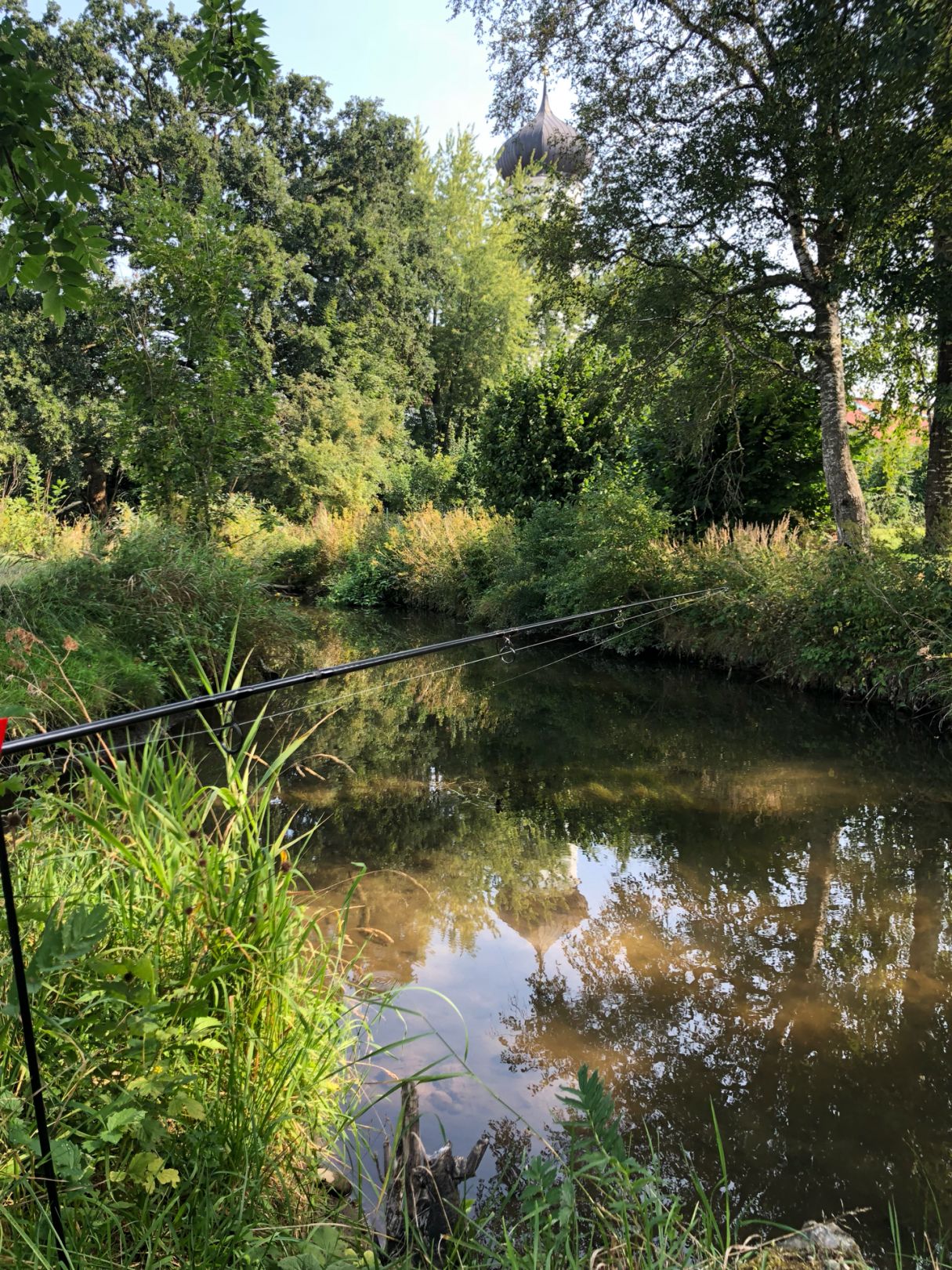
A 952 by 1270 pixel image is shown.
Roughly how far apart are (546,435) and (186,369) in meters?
6.47

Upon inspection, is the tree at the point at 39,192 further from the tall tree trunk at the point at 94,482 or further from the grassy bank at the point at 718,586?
the tall tree trunk at the point at 94,482

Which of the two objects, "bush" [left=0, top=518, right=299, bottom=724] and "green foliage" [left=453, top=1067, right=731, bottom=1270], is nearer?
"green foliage" [left=453, top=1067, right=731, bottom=1270]

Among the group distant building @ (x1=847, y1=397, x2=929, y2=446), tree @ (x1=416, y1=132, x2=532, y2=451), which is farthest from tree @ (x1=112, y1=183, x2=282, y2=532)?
tree @ (x1=416, y1=132, x2=532, y2=451)

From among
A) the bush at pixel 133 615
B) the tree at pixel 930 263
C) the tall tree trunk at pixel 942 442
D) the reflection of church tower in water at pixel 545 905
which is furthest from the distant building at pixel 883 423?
the reflection of church tower in water at pixel 545 905

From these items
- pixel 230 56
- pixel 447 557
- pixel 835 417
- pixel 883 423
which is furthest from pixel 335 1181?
pixel 447 557

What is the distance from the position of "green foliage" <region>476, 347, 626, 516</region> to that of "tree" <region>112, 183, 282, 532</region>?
18.9 feet

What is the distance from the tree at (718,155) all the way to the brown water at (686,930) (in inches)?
167

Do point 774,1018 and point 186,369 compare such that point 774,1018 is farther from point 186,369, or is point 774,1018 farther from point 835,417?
point 186,369

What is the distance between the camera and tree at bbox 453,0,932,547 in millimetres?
7473

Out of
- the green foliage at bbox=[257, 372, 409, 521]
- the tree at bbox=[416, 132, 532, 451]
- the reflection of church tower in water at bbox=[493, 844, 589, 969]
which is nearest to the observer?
the reflection of church tower in water at bbox=[493, 844, 589, 969]

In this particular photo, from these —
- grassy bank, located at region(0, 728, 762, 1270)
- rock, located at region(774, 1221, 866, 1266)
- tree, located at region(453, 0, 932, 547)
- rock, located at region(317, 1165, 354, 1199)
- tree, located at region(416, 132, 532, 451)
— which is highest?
tree, located at region(416, 132, 532, 451)

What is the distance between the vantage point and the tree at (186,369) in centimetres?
866

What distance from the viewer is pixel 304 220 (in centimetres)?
2458

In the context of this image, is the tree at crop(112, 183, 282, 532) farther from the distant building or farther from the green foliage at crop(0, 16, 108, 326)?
the distant building
